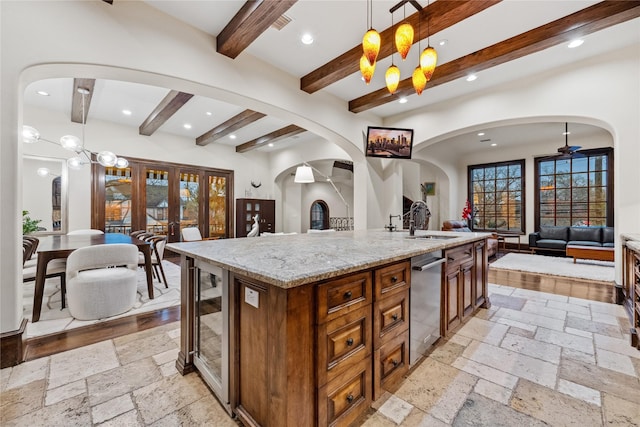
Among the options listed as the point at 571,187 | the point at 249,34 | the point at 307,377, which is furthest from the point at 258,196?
the point at 571,187

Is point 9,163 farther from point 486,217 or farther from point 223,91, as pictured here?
point 486,217

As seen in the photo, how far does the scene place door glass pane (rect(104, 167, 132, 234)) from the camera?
5770 millimetres

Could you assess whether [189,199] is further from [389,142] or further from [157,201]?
[389,142]

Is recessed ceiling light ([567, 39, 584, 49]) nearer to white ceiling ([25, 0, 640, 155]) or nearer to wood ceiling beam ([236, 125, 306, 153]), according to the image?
white ceiling ([25, 0, 640, 155])

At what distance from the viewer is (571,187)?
7.28 metres

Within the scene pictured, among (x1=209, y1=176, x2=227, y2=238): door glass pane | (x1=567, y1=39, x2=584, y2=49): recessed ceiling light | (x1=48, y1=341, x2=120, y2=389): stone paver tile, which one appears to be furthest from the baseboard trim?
(x1=567, y1=39, x2=584, y2=49): recessed ceiling light

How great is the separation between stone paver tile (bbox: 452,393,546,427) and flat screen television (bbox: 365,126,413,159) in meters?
4.00

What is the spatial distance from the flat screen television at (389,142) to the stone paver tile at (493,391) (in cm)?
384

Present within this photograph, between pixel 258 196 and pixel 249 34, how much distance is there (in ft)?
19.4

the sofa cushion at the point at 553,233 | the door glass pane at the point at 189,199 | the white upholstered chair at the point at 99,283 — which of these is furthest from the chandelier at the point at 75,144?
the sofa cushion at the point at 553,233

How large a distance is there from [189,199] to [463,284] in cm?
672

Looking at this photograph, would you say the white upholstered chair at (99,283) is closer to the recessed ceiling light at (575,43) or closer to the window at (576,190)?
the recessed ceiling light at (575,43)

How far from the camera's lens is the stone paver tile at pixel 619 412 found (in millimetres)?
1401

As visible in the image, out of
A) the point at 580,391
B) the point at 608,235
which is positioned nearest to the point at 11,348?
the point at 580,391
